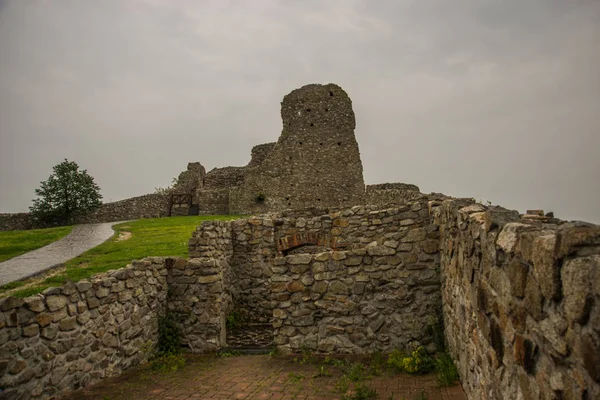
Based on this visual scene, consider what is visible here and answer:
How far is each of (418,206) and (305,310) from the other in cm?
317

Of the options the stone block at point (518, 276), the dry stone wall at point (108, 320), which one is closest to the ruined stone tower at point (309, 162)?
the dry stone wall at point (108, 320)

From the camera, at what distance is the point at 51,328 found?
20.4 ft

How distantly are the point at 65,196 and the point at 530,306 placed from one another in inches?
1242

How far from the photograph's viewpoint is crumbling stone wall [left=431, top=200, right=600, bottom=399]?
189 cm

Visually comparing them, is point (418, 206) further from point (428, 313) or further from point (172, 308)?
point (172, 308)

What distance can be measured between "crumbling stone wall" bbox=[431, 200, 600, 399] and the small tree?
29751 millimetres

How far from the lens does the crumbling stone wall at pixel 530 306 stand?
1888 mm


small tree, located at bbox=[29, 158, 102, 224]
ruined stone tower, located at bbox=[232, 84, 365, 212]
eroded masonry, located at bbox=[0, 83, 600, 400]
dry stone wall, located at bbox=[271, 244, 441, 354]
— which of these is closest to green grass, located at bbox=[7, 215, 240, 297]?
eroded masonry, located at bbox=[0, 83, 600, 400]

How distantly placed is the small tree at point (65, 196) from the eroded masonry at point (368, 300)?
21.6 metres

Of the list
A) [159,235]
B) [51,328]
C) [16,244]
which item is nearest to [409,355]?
[51,328]

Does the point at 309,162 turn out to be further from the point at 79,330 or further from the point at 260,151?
the point at 79,330

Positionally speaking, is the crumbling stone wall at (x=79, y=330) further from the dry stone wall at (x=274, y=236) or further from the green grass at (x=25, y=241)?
the green grass at (x=25, y=241)

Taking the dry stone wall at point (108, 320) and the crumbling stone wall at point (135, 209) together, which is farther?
the crumbling stone wall at point (135, 209)

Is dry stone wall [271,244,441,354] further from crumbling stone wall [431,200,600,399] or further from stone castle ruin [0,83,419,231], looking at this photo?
stone castle ruin [0,83,419,231]
